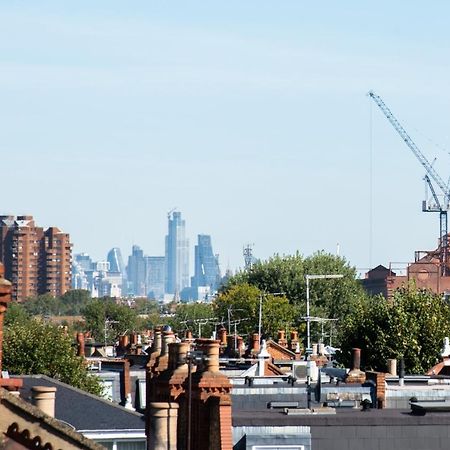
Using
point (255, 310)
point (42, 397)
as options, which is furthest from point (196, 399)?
point (255, 310)

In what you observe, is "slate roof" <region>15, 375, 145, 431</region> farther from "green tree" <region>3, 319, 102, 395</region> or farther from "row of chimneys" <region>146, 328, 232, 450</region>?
"green tree" <region>3, 319, 102, 395</region>

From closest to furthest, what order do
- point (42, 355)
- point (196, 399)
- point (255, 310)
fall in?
point (196, 399), point (42, 355), point (255, 310)

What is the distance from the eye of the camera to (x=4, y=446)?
16000 mm

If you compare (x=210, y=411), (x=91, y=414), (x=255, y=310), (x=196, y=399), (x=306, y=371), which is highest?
(x=255, y=310)

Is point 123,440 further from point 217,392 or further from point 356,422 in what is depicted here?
point 217,392

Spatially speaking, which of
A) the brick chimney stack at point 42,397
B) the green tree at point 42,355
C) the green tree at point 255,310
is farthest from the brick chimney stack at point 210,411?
the green tree at point 255,310

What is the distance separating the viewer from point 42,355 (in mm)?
81250

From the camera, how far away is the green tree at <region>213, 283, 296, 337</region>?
598 feet

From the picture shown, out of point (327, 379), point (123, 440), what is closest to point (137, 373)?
point (327, 379)

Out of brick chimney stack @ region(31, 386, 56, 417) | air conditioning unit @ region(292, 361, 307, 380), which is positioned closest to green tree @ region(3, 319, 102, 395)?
air conditioning unit @ region(292, 361, 307, 380)

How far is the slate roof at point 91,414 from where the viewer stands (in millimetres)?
39344

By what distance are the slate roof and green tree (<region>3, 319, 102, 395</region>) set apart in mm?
30536

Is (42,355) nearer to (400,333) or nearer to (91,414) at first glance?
(400,333)

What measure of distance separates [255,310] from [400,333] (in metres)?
81.1
